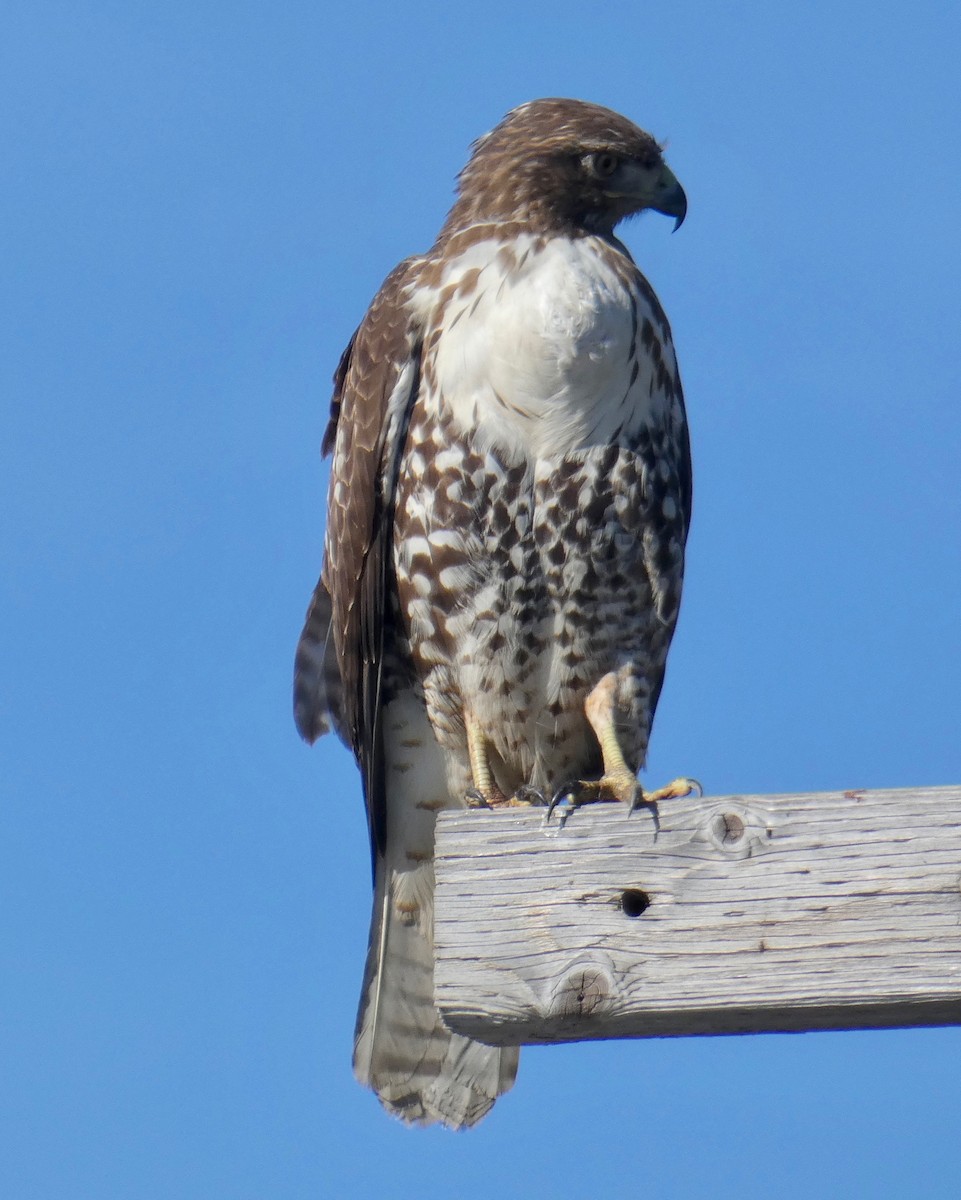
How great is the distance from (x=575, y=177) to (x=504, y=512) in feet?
2.86

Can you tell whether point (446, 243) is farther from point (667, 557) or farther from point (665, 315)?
point (667, 557)

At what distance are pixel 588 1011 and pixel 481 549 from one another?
2026 millimetres

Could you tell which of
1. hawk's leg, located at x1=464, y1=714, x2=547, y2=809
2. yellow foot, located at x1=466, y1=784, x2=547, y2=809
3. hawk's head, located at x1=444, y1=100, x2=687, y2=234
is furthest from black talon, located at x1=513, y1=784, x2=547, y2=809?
hawk's head, located at x1=444, y1=100, x2=687, y2=234

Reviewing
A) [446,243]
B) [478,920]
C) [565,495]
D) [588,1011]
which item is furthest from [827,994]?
[446,243]

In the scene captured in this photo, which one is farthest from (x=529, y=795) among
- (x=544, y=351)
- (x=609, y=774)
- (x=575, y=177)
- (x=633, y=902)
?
(x=633, y=902)

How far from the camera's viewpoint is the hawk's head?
416 cm

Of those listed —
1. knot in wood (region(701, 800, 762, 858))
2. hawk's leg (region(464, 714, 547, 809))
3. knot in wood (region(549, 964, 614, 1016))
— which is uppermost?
hawk's leg (region(464, 714, 547, 809))

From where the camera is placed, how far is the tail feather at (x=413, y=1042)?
3879mm

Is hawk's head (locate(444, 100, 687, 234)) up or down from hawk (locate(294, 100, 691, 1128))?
up

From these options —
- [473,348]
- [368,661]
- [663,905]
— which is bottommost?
[663,905]

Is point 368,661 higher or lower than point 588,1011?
higher

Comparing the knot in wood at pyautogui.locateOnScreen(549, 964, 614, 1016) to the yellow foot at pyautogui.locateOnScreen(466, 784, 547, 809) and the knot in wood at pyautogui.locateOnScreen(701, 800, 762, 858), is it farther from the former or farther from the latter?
the yellow foot at pyautogui.locateOnScreen(466, 784, 547, 809)

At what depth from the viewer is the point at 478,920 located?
214 centimetres

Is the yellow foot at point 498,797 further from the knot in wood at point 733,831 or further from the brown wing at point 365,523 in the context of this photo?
the knot in wood at point 733,831
